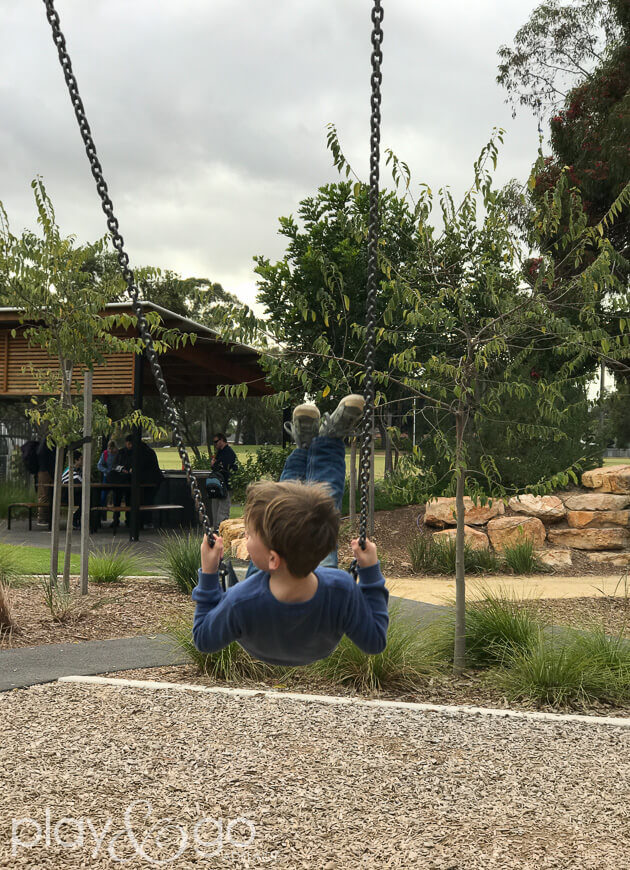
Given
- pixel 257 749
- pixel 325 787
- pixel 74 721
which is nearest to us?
pixel 325 787

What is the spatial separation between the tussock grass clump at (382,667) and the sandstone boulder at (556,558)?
209 inches

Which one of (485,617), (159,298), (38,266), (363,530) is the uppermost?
(159,298)

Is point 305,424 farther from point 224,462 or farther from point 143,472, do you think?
point 224,462

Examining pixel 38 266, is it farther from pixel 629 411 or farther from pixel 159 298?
pixel 629 411

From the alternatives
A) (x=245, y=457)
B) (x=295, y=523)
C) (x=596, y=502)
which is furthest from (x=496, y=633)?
(x=245, y=457)

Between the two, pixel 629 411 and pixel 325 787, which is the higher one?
pixel 629 411

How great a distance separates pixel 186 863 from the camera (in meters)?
3.38

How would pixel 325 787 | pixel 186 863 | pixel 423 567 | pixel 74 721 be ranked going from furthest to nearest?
1. pixel 423 567
2. pixel 74 721
3. pixel 325 787
4. pixel 186 863

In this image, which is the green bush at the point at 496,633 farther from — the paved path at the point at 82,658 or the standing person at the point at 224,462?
the standing person at the point at 224,462

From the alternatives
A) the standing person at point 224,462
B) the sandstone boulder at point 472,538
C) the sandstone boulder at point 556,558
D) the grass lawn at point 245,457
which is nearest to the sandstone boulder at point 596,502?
the sandstone boulder at point 556,558

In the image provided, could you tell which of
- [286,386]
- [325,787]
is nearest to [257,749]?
[325,787]

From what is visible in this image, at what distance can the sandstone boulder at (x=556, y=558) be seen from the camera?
428 inches

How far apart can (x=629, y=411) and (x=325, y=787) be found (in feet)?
148

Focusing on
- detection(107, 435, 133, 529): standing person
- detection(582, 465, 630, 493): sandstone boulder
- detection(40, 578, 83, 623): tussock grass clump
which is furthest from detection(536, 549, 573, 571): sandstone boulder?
detection(107, 435, 133, 529): standing person
